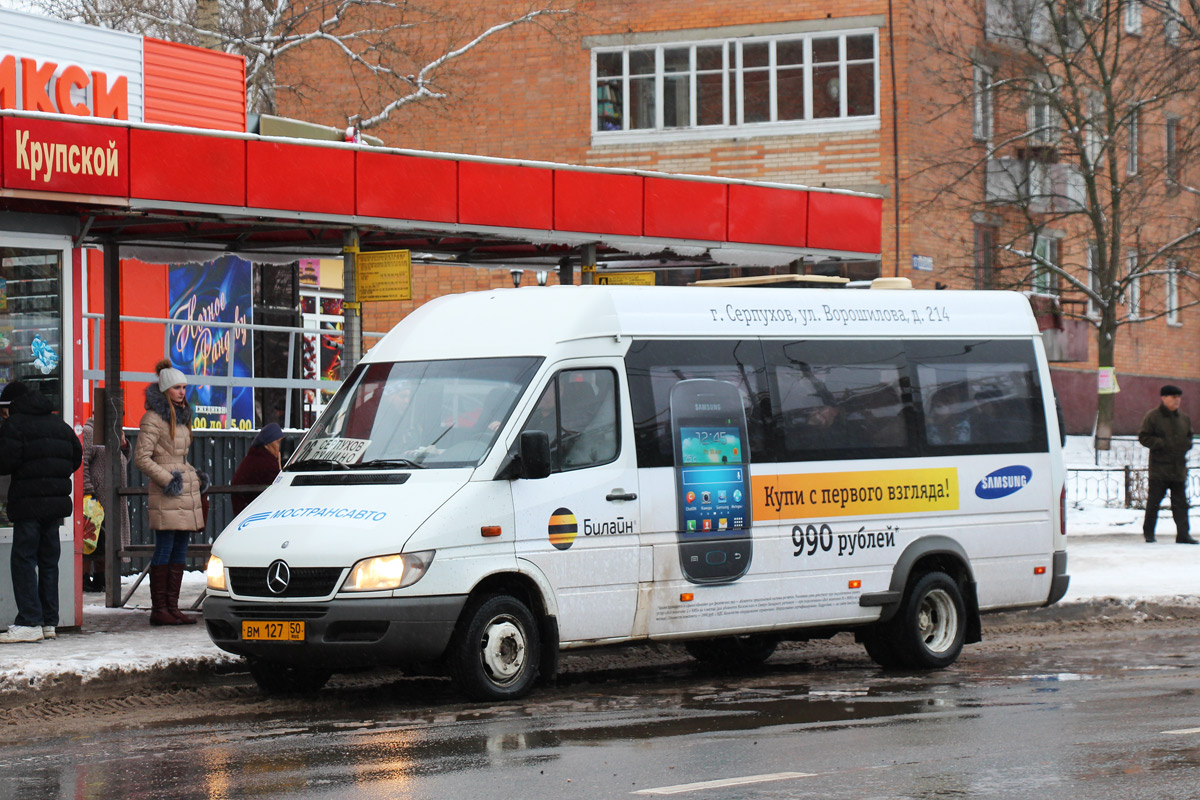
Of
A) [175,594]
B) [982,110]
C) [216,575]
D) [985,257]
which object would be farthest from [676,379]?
[982,110]

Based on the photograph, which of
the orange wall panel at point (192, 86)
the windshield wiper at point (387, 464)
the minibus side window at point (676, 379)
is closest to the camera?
the windshield wiper at point (387, 464)

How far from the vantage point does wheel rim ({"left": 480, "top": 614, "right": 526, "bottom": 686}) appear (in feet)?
31.8

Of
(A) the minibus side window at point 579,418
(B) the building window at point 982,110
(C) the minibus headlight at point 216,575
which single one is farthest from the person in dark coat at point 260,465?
(B) the building window at point 982,110

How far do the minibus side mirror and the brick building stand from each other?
22462mm

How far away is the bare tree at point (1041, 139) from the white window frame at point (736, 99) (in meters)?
1.35

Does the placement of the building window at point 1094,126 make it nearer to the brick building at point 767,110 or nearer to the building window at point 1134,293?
the brick building at point 767,110

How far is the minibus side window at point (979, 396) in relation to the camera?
12.1 m

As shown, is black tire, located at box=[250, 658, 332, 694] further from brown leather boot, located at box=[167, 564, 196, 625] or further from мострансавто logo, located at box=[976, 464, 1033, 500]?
мострансавто logo, located at box=[976, 464, 1033, 500]

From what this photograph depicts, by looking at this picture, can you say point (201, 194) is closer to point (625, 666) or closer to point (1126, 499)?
point (625, 666)

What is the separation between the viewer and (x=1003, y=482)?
12.3 metres

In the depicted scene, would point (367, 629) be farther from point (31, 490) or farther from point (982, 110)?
point (982, 110)

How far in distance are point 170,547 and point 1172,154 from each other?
27.9 meters

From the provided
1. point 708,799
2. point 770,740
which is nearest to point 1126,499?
point 770,740

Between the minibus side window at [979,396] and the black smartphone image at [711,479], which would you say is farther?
the minibus side window at [979,396]
